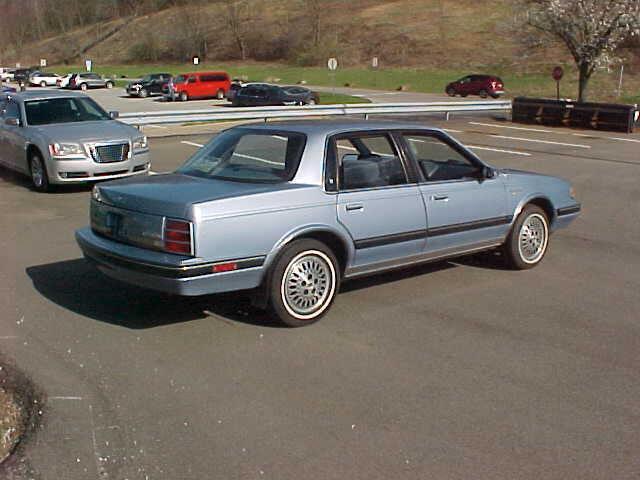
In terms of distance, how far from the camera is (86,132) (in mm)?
12398

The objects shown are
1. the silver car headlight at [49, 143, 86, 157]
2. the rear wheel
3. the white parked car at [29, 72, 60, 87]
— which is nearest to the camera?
the silver car headlight at [49, 143, 86, 157]

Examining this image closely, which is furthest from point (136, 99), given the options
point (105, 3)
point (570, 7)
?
point (105, 3)

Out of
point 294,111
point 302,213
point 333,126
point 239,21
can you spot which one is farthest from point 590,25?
point 239,21

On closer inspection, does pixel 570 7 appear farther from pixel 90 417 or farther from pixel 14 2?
pixel 14 2

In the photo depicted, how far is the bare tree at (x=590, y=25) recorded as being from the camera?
28609 millimetres

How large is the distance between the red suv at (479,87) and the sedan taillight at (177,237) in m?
45.5

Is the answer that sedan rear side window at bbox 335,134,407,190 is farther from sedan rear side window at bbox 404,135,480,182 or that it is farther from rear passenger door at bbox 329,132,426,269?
sedan rear side window at bbox 404,135,480,182

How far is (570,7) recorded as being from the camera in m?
29.2

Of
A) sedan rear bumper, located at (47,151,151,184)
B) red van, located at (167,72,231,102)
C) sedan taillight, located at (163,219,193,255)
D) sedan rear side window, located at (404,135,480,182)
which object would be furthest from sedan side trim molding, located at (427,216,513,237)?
red van, located at (167,72,231,102)

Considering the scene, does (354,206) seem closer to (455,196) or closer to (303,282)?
(303,282)

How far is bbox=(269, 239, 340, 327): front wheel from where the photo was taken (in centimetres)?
587

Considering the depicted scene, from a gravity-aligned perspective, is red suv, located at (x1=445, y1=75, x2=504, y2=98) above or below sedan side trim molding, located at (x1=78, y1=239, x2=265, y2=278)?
below

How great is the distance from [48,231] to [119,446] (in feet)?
19.4

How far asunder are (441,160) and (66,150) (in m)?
6.85
